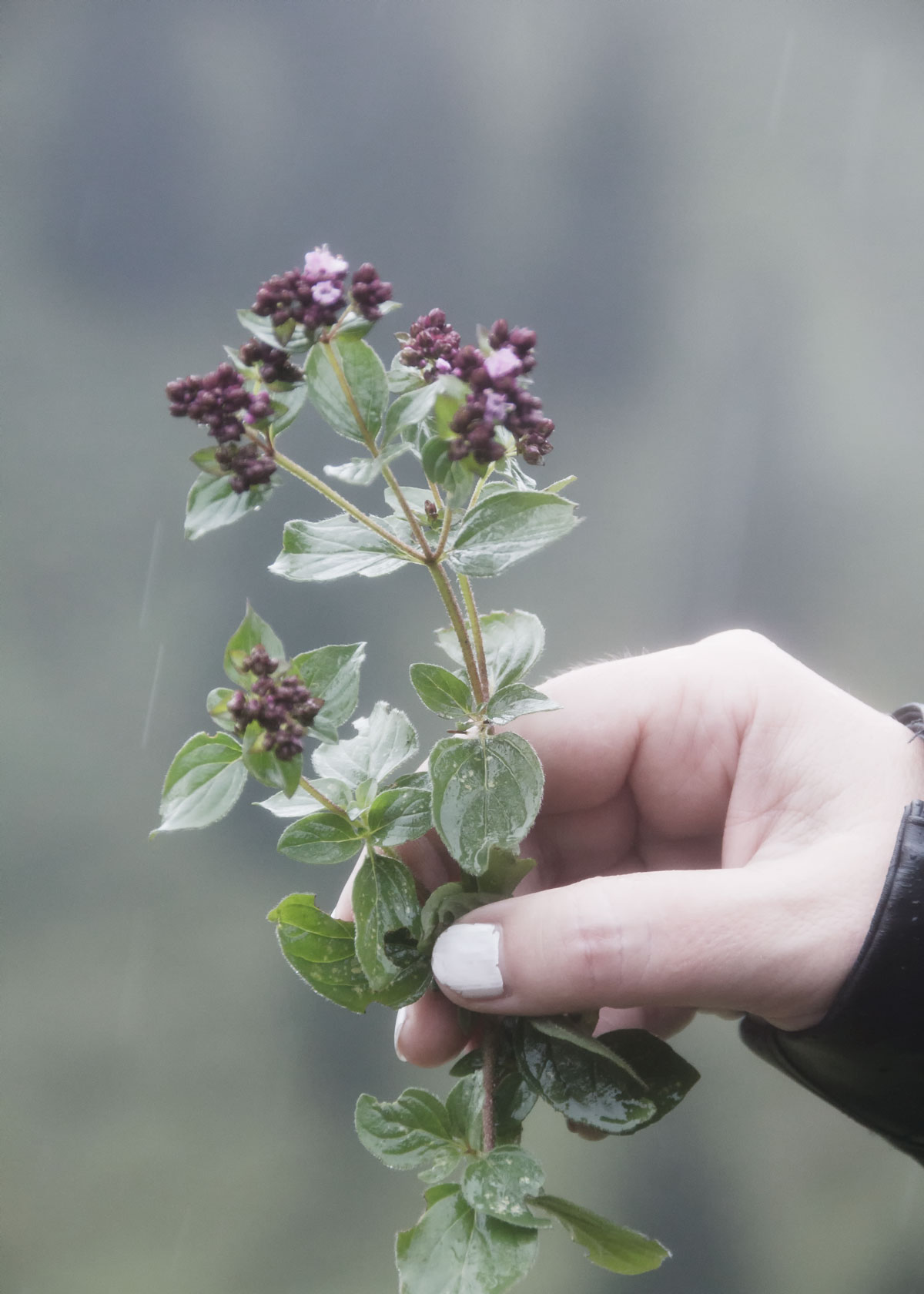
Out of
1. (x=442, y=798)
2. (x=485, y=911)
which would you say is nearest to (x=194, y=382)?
(x=442, y=798)

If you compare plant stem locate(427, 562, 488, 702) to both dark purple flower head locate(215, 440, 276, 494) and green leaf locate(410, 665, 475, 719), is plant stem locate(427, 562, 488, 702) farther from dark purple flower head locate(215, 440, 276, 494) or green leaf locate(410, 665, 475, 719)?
dark purple flower head locate(215, 440, 276, 494)

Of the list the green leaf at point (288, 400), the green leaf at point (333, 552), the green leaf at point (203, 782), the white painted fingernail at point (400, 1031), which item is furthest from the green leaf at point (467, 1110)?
the green leaf at point (288, 400)

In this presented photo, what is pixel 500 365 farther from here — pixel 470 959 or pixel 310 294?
pixel 470 959

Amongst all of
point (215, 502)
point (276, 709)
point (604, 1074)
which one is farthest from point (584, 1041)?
point (215, 502)

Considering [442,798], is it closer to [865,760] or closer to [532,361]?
[532,361]

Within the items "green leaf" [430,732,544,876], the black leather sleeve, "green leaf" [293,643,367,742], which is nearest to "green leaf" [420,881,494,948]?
"green leaf" [430,732,544,876]

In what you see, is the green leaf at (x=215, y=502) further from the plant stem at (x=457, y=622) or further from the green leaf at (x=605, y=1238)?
the green leaf at (x=605, y=1238)

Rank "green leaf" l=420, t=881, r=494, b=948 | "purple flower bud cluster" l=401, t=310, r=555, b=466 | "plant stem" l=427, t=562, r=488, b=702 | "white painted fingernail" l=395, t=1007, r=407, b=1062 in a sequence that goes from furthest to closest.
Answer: "white painted fingernail" l=395, t=1007, r=407, b=1062 < "green leaf" l=420, t=881, r=494, b=948 < "plant stem" l=427, t=562, r=488, b=702 < "purple flower bud cluster" l=401, t=310, r=555, b=466
